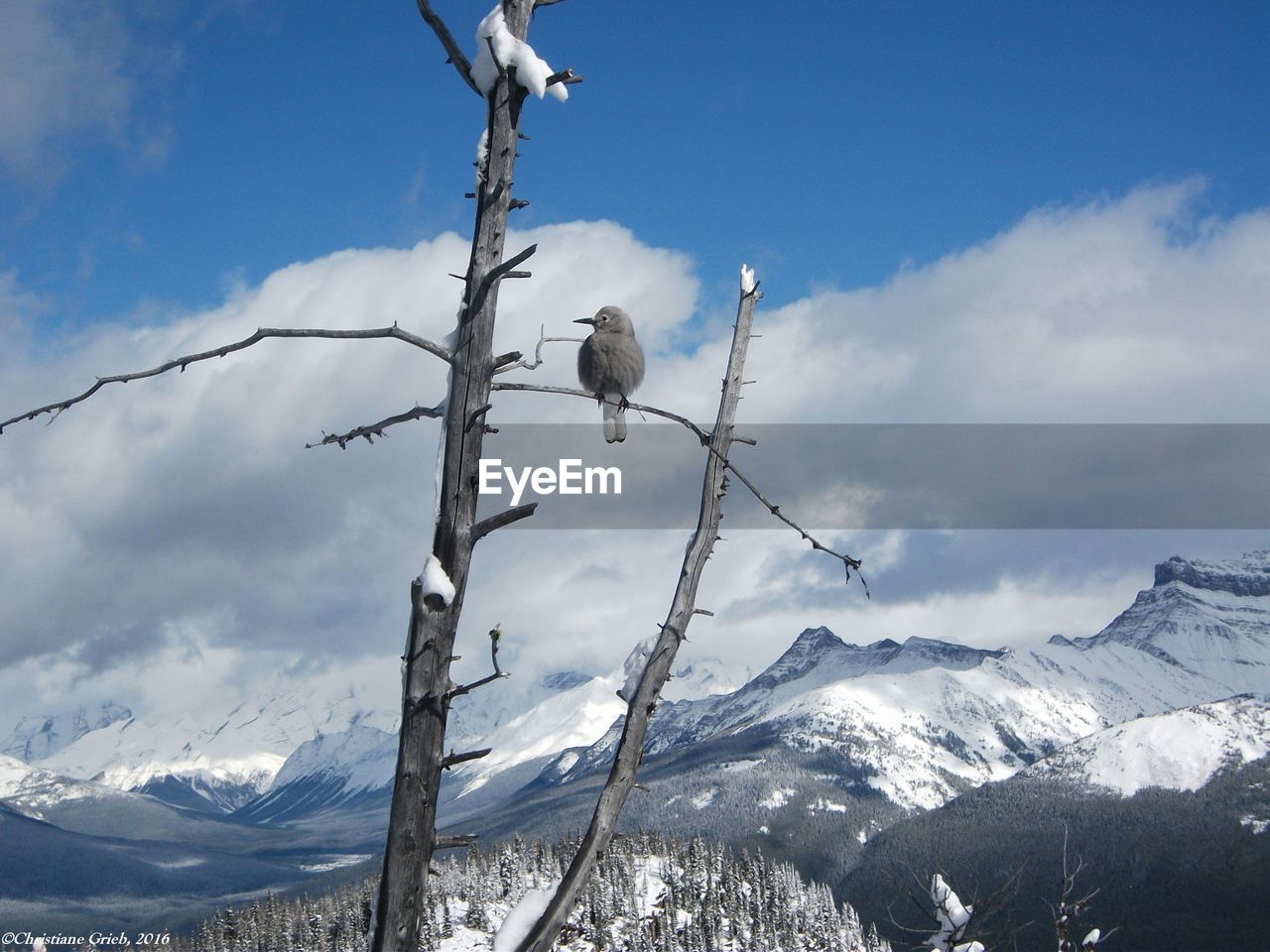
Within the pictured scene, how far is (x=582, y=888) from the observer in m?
5.53

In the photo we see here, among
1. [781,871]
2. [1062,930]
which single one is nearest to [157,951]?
[781,871]

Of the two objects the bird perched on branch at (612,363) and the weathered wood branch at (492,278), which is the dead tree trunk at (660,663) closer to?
the weathered wood branch at (492,278)

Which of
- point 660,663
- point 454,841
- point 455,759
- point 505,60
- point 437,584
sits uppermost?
point 505,60

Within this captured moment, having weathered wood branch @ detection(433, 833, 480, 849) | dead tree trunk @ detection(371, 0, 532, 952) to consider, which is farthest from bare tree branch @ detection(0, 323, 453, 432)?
weathered wood branch @ detection(433, 833, 480, 849)

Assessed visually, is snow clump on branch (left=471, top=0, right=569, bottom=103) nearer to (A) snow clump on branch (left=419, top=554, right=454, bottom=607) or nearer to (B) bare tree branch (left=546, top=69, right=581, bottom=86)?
A: (B) bare tree branch (left=546, top=69, right=581, bottom=86)

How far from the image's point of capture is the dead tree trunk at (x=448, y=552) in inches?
200

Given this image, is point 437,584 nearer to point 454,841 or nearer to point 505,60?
point 454,841

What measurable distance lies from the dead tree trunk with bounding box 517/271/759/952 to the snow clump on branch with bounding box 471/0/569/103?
185 centimetres

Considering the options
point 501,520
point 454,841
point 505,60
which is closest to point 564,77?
point 505,60

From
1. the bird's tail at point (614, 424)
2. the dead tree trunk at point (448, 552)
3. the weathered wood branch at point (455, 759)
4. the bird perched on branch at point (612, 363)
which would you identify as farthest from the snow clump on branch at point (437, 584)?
the bird perched on branch at point (612, 363)

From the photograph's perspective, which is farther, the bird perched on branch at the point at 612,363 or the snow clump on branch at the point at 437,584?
the bird perched on branch at the point at 612,363

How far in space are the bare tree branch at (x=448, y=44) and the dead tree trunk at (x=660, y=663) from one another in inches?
81.4

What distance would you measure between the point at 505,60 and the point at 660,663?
3.34 metres

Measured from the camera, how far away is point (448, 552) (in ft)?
17.4
